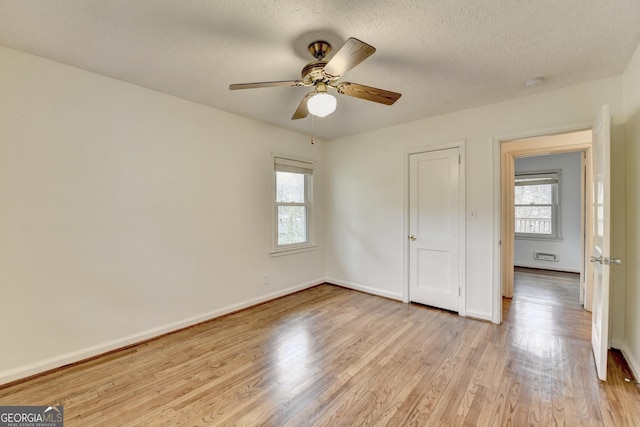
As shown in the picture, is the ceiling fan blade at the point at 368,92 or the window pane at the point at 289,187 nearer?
the ceiling fan blade at the point at 368,92

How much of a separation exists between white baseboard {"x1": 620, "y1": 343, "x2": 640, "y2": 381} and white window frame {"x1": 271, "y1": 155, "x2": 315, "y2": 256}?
3.51 meters

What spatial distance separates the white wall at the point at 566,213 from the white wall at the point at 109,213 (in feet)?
19.9

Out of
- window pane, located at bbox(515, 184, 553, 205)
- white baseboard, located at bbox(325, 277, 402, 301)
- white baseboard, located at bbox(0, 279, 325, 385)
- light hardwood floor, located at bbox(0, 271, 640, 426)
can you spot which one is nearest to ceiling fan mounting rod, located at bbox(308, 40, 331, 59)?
light hardwood floor, located at bbox(0, 271, 640, 426)

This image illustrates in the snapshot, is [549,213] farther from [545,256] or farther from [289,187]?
[289,187]

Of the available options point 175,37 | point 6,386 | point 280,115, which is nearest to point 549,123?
point 280,115

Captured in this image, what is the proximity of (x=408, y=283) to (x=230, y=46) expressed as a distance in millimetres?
3374

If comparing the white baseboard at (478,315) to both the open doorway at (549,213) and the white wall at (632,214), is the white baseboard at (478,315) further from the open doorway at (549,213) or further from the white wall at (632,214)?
the open doorway at (549,213)

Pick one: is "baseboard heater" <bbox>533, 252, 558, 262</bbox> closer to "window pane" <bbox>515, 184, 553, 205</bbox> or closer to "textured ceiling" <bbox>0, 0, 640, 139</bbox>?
"window pane" <bbox>515, 184, 553, 205</bbox>

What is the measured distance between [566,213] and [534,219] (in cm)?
54

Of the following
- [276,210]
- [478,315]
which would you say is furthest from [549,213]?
[276,210]

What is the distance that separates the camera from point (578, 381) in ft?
6.70

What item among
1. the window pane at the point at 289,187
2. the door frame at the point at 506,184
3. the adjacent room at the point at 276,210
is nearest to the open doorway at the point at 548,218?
the door frame at the point at 506,184

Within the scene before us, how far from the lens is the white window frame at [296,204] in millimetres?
3957

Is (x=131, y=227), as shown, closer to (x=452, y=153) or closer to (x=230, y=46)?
(x=230, y=46)
